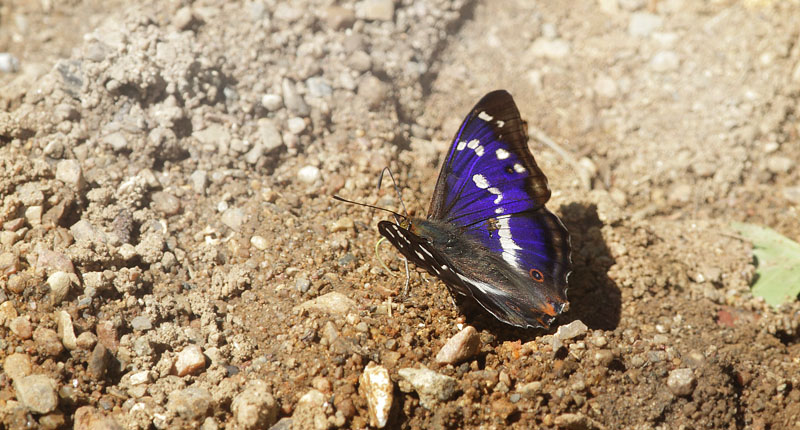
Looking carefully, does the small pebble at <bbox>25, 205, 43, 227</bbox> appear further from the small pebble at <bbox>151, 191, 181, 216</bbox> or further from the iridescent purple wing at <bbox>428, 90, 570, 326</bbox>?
the iridescent purple wing at <bbox>428, 90, 570, 326</bbox>

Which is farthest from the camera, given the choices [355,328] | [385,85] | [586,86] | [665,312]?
[586,86]

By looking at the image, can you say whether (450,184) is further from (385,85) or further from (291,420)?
(291,420)

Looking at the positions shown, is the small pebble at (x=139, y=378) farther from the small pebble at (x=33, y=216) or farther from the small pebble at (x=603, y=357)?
the small pebble at (x=603, y=357)

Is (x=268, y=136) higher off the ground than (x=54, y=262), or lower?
higher

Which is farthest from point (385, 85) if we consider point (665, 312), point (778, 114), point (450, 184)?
point (778, 114)

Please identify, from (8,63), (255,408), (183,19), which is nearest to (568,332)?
(255,408)

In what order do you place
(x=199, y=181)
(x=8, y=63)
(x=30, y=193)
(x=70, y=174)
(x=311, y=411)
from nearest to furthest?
(x=311, y=411) < (x=30, y=193) < (x=70, y=174) < (x=199, y=181) < (x=8, y=63)

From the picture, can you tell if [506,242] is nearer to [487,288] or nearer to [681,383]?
[487,288]
